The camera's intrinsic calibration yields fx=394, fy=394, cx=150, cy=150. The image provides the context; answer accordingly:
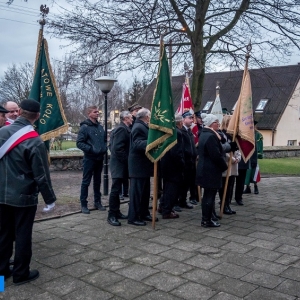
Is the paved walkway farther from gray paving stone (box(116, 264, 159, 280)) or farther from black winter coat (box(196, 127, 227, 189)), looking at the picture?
black winter coat (box(196, 127, 227, 189))

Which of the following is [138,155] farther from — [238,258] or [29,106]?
[29,106]

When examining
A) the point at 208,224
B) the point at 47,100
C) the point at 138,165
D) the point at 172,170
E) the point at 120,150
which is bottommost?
the point at 208,224

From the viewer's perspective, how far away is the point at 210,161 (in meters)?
6.22

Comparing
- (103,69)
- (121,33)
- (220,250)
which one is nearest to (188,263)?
(220,250)

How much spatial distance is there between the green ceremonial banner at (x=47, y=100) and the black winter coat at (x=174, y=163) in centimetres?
179

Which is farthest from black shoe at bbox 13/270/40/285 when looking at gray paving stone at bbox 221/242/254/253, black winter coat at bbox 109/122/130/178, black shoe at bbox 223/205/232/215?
black shoe at bbox 223/205/232/215

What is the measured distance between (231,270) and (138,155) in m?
2.53

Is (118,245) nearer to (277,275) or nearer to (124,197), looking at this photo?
(277,275)

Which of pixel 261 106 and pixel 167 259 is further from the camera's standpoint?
pixel 261 106

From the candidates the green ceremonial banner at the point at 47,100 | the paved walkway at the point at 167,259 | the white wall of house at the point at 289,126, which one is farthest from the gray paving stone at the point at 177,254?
the white wall of house at the point at 289,126

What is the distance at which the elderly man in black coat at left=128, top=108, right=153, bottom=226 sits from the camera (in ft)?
20.7

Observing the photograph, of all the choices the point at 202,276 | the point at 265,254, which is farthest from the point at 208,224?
the point at 202,276

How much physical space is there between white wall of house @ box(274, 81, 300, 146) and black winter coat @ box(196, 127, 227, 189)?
27.1 metres

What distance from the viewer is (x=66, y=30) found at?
12820 mm
